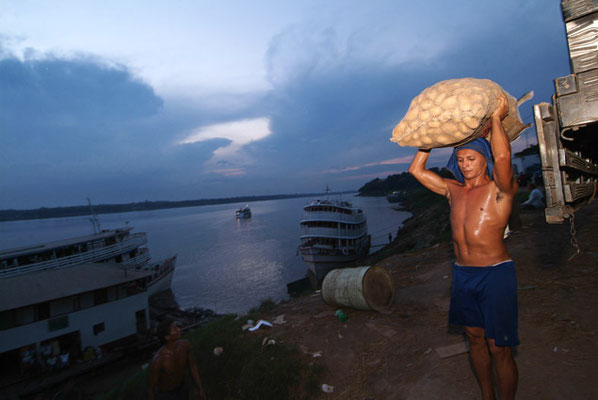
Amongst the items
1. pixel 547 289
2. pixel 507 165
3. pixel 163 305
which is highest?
pixel 507 165

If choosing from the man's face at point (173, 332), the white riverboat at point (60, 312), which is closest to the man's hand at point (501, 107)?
the man's face at point (173, 332)

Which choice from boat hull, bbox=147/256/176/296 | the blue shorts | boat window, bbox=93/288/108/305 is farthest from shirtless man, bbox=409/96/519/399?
boat hull, bbox=147/256/176/296

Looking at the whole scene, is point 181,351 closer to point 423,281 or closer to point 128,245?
Answer: point 423,281

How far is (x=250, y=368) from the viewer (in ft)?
17.9

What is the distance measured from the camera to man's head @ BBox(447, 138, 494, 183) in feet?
8.02

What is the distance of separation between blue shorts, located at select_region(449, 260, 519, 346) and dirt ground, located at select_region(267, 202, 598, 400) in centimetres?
153

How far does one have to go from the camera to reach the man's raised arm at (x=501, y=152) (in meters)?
2.15

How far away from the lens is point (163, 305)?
83.0 feet

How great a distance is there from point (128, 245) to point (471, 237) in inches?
1155

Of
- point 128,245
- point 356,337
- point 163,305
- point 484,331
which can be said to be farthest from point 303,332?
point 128,245

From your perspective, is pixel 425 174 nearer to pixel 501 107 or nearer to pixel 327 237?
pixel 501 107

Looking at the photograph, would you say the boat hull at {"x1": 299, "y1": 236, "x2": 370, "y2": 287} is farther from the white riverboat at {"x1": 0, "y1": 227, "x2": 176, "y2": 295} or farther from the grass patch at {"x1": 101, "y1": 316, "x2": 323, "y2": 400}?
the grass patch at {"x1": 101, "y1": 316, "x2": 323, "y2": 400}

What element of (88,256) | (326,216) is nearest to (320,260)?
(326,216)

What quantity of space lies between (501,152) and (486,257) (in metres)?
0.90
